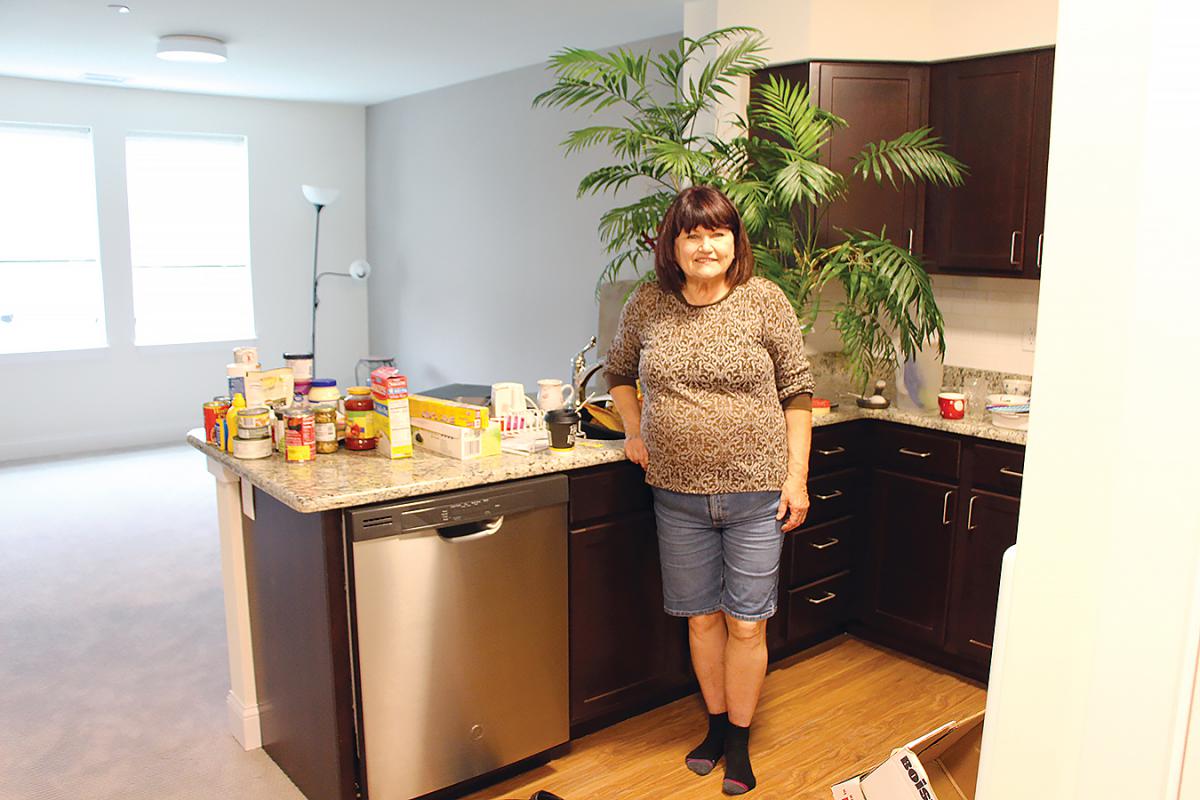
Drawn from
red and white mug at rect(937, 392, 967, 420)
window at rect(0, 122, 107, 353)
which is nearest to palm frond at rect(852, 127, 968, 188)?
red and white mug at rect(937, 392, 967, 420)

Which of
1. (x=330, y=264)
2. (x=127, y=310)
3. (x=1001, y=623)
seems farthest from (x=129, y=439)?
(x=1001, y=623)

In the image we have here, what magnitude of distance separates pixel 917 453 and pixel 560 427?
135 centimetres

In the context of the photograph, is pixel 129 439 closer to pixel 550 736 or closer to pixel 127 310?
pixel 127 310

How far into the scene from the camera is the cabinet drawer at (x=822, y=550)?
11.2 ft

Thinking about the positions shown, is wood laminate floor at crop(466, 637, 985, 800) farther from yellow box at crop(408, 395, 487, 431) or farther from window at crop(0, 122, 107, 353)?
window at crop(0, 122, 107, 353)

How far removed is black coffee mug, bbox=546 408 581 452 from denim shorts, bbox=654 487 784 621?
29 cm

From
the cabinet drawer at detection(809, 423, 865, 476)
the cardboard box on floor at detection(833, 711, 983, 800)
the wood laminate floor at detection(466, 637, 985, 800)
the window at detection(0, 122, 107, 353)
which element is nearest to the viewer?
the cardboard box on floor at detection(833, 711, 983, 800)

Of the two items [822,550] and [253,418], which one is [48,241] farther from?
[822,550]

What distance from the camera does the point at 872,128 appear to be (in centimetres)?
359

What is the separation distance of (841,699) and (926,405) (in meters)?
1.10

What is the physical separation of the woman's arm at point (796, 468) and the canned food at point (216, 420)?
59.7 inches

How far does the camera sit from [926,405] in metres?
3.63

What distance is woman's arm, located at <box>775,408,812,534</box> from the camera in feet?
8.68

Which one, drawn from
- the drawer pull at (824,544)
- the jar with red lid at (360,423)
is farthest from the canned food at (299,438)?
the drawer pull at (824,544)
